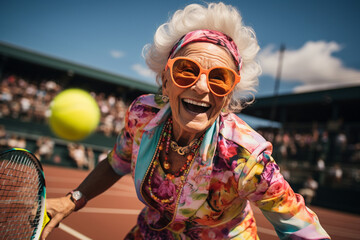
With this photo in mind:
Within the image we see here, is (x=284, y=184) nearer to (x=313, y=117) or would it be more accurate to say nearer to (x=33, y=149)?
(x=33, y=149)

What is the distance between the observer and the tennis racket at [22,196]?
1.67 metres

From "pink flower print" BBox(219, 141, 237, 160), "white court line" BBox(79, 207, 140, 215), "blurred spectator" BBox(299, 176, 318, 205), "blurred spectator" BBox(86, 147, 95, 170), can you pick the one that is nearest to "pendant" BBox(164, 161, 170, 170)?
"pink flower print" BBox(219, 141, 237, 160)

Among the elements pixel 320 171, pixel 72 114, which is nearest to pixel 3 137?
pixel 72 114

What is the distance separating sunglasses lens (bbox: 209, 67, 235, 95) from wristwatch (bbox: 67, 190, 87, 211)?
3.80 ft

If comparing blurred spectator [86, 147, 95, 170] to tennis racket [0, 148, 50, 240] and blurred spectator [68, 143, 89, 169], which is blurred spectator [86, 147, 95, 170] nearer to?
blurred spectator [68, 143, 89, 169]

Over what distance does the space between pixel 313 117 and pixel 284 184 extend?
2717cm

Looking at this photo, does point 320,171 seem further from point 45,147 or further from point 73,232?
point 73,232

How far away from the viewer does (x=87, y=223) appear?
4152 mm

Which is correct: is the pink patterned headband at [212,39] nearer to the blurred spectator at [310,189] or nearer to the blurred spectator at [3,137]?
the blurred spectator at [3,137]

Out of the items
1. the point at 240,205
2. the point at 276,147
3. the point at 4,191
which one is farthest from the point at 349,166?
the point at 4,191

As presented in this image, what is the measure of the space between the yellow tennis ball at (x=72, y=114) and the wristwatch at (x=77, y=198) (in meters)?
2.75

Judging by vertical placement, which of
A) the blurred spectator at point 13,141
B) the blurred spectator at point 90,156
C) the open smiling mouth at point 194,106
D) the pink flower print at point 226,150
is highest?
the open smiling mouth at point 194,106

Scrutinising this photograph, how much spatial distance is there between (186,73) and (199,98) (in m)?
0.17

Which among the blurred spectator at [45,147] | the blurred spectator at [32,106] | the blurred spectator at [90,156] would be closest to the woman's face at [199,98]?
the blurred spectator at [32,106]
